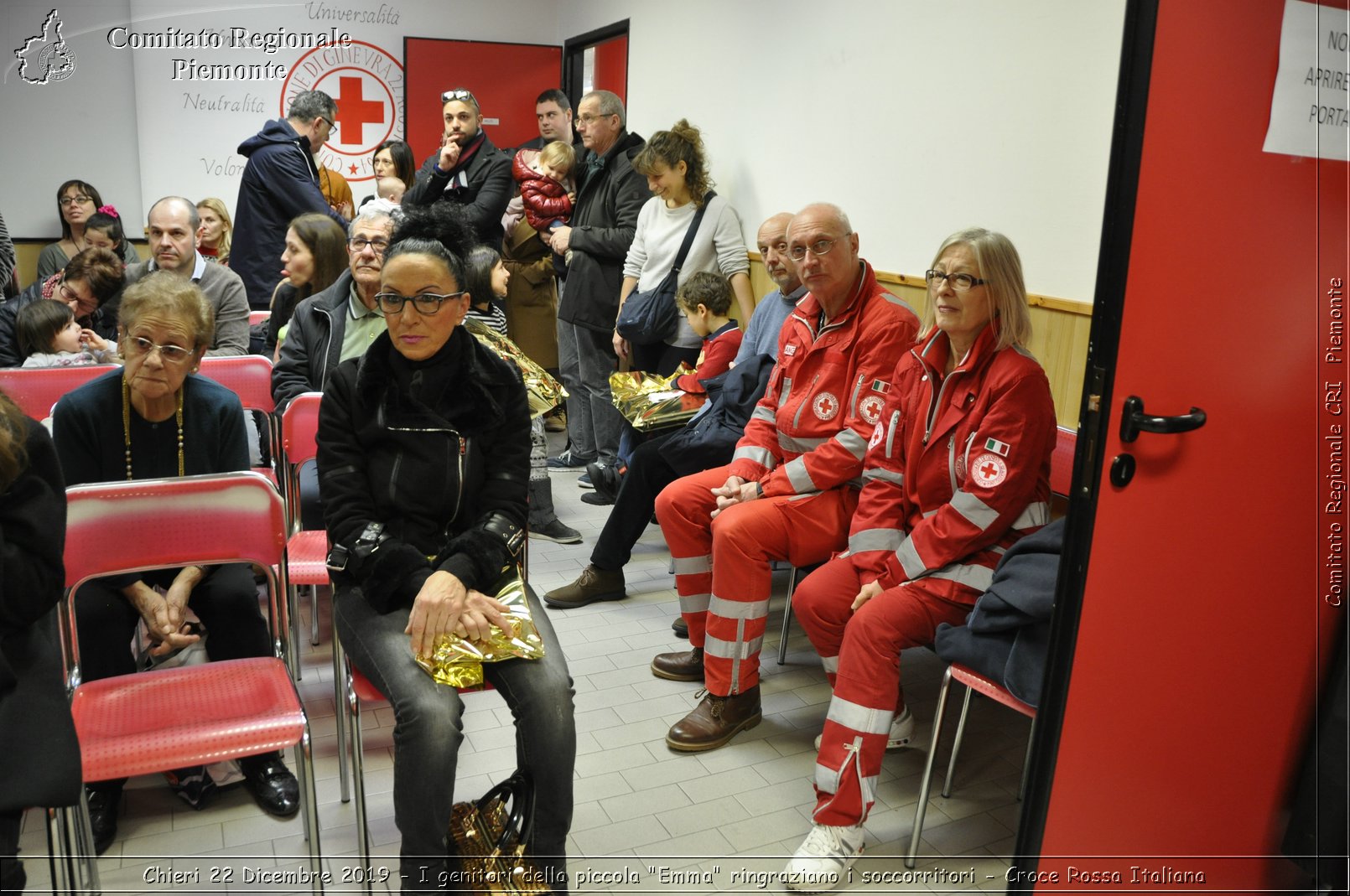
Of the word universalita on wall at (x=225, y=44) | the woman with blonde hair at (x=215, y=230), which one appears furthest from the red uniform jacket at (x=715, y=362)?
the word universalita on wall at (x=225, y=44)

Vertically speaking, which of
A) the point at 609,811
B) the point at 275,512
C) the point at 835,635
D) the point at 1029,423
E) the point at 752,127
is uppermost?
the point at 752,127

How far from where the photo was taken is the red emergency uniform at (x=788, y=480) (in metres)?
2.55

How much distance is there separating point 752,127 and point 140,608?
316 centimetres

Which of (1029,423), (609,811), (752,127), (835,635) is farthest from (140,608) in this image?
(752,127)

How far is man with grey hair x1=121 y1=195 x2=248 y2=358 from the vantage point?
3.57m

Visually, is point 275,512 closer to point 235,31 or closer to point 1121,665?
point 1121,665

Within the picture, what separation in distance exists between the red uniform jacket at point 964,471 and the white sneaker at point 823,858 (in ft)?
1.76

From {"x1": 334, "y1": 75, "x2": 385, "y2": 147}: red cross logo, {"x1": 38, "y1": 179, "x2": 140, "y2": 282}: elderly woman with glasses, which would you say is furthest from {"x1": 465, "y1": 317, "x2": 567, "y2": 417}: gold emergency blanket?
{"x1": 334, "y1": 75, "x2": 385, "y2": 147}: red cross logo

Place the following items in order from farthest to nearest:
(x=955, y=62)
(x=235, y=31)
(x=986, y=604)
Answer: (x=235, y=31) → (x=955, y=62) → (x=986, y=604)

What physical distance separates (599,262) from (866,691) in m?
3.00

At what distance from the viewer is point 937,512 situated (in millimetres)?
2205

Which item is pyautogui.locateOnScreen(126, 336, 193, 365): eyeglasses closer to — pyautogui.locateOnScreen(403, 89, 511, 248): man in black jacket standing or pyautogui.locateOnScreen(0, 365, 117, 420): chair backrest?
pyautogui.locateOnScreen(0, 365, 117, 420): chair backrest

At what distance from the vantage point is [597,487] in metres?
4.44

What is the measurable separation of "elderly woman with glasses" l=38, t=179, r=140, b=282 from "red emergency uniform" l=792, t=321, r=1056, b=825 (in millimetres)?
4800
